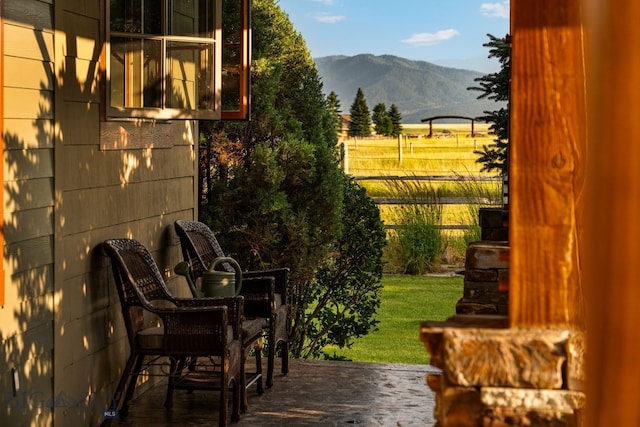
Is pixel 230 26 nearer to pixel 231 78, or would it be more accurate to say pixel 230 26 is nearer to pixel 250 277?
pixel 231 78

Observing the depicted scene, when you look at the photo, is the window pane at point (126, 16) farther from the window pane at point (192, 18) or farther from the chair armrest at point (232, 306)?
the chair armrest at point (232, 306)

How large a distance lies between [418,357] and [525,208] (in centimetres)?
749

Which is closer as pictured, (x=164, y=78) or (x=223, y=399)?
(x=223, y=399)

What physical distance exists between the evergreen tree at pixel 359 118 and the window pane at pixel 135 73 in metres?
16.4

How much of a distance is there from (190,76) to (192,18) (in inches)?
12.5

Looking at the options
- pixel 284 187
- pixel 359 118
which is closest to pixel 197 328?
pixel 284 187

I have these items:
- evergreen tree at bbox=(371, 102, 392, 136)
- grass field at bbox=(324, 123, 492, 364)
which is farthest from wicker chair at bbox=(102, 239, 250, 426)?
evergreen tree at bbox=(371, 102, 392, 136)

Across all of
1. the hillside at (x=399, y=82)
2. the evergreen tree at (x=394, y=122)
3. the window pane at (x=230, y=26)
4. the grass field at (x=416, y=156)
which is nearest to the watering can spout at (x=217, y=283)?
the window pane at (x=230, y=26)

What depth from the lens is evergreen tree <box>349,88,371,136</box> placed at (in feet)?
70.5

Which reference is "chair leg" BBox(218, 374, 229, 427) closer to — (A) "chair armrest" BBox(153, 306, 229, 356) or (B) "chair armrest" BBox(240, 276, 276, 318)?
(A) "chair armrest" BBox(153, 306, 229, 356)

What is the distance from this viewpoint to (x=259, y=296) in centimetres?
604

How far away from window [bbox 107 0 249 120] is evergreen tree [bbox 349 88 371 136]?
1588 centimetres

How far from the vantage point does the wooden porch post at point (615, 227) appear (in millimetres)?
2006

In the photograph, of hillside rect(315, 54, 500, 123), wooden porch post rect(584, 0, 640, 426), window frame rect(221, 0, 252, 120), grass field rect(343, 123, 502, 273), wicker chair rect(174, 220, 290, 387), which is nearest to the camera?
wooden porch post rect(584, 0, 640, 426)
